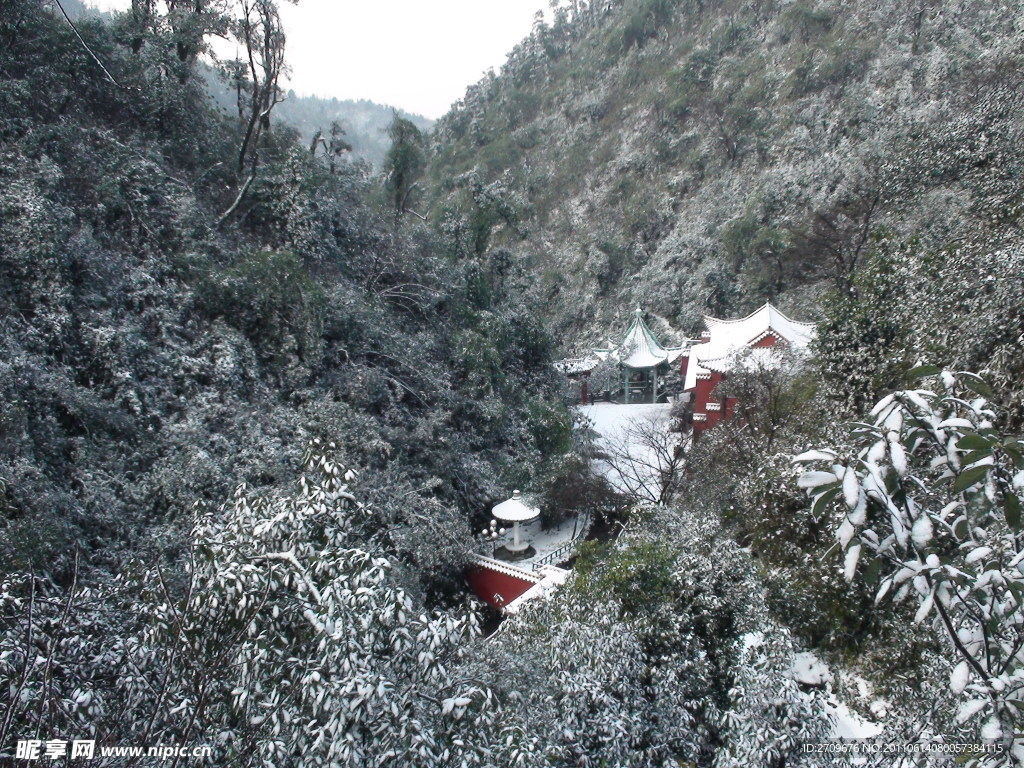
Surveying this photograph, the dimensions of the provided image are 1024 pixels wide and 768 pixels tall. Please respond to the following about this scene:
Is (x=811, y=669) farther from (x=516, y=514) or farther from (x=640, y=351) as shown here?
(x=640, y=351)

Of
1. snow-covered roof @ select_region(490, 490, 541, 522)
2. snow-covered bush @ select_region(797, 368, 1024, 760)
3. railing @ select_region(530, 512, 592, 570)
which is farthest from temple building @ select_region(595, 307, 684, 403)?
snow-covered bush @ select_region(797, 368, 1024, 760)

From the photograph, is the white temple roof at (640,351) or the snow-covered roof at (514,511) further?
the white temple roof at (640,351)

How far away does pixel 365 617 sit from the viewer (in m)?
2.10

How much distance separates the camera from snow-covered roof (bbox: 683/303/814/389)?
40.0 feet

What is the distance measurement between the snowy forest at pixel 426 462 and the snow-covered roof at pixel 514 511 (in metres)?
0.72

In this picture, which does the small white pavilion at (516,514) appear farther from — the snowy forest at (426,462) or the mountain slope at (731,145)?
the mountain slope at (731,145)

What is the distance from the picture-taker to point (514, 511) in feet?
30.5

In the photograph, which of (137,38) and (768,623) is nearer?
(768,623)

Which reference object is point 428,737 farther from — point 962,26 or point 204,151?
point 962,26

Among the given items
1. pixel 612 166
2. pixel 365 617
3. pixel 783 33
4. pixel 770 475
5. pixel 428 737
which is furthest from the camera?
pixel 612 166

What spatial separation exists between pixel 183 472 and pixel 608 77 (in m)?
35.4

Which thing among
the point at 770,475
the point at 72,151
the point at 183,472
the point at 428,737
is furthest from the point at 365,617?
the point at 72,151

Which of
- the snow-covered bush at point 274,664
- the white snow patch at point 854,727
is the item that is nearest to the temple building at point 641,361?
the white snow patch at point 854,727

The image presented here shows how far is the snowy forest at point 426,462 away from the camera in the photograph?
192 centimetres
